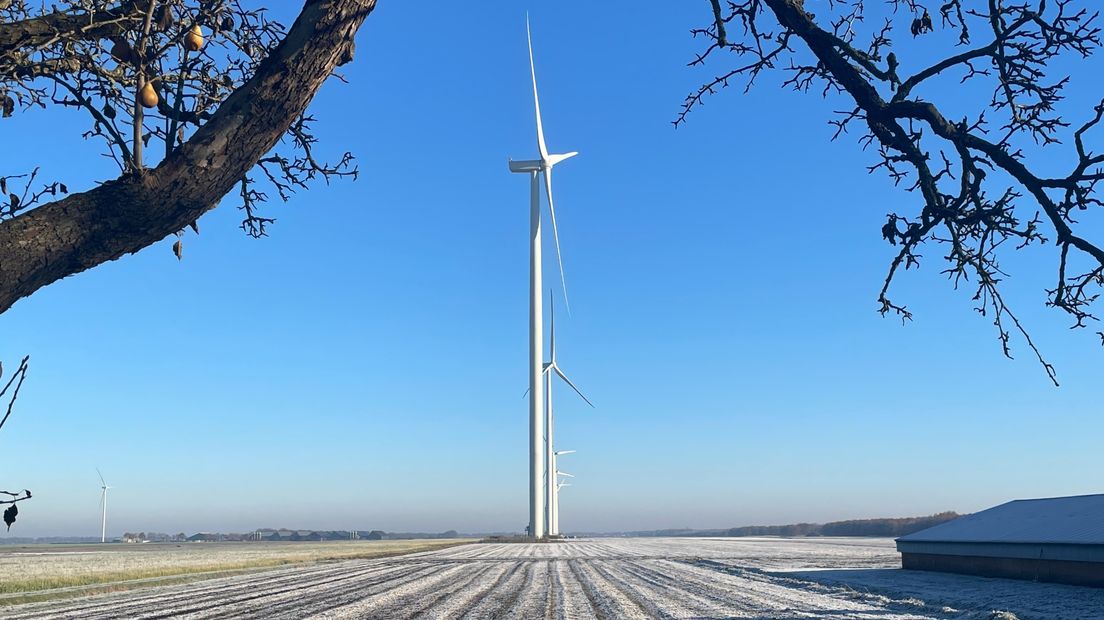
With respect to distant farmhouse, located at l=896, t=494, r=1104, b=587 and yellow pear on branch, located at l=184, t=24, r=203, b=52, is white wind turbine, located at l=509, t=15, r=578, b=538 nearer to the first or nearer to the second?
distant farmhouse, located at l=896, t=494, r=1104, b=587

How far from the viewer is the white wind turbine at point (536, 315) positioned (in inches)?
3686

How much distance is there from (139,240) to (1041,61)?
5789 millimetres

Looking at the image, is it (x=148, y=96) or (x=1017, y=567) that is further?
(x=1017, y=567)

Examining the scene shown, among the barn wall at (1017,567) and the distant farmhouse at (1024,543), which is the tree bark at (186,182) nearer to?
the distant farmhouse at (1024,543)

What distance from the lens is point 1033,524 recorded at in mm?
35156

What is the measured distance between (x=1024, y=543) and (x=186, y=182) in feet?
116

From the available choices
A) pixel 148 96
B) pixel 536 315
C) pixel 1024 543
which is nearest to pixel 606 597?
pixel 1024 543

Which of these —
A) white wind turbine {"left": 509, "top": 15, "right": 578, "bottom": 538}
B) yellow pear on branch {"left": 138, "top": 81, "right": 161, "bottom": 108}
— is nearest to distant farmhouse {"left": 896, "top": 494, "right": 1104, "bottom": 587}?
yellow pear on branch {"left": 138, "top": 81, "right": 161, "bottom": 108}

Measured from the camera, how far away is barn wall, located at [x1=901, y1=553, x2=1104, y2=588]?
1133 inches

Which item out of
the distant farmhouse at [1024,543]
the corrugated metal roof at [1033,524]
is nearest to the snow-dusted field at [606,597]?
the distant farmhouse at [1024,543]

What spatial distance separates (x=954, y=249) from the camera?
6457mm

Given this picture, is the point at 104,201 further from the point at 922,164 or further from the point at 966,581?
the point at 966,581

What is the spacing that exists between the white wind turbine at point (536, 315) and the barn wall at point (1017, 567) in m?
55.4

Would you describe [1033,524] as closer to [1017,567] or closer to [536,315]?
[1017,567]
